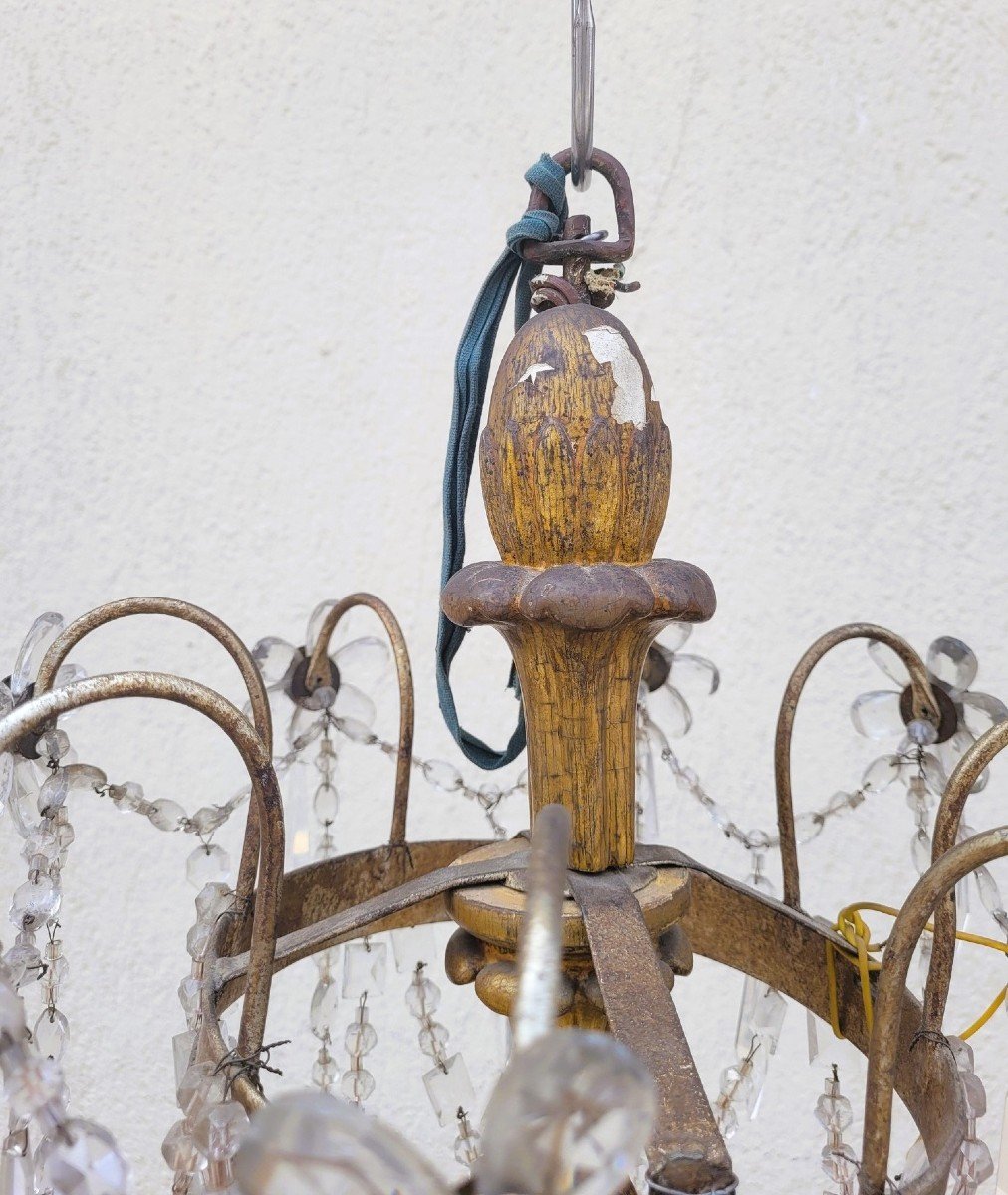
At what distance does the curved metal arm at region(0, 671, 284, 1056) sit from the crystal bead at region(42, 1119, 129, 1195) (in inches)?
2.0

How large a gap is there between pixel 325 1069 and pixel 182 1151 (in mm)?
246

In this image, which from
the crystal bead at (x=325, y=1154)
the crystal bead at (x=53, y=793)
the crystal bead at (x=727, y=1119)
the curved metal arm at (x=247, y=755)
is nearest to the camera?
the crystal bead at (x=325, y=1154)

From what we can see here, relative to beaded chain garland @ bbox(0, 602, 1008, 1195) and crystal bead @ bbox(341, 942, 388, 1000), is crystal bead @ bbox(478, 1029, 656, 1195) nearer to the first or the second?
beaded chain garland @ bbox(0, 602, 1008, 1195)

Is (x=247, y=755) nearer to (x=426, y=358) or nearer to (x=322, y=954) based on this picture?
(x=322, y=954)

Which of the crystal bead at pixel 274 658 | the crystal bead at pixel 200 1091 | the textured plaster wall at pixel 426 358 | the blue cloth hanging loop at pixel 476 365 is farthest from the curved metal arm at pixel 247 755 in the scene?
the textured plaster wall at pixel 426 358

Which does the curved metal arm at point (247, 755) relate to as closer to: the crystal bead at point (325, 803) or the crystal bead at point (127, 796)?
the crystal bead at point (127, 796)

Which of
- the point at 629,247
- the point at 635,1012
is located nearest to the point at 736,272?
the point at 629,247

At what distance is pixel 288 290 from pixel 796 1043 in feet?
2.53

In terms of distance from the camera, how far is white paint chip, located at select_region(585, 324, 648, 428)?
1.21ft

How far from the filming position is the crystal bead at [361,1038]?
53cm

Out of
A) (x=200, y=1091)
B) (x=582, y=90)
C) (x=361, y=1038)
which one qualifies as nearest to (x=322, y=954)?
(x=361, y=1038)

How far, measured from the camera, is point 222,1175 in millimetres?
304

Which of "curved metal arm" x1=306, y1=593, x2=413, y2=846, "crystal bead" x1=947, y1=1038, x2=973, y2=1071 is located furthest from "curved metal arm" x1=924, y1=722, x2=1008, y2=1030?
"curved metal arm" x1=306, y1=593, x2=413, y2=846

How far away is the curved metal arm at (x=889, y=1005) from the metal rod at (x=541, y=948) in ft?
0.32
